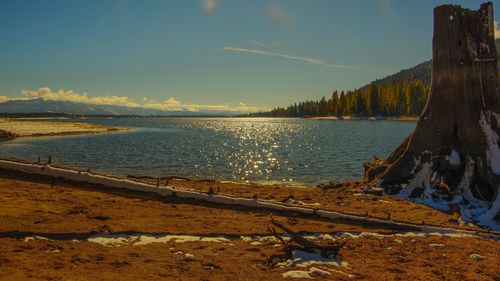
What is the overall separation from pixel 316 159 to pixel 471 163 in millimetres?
24866

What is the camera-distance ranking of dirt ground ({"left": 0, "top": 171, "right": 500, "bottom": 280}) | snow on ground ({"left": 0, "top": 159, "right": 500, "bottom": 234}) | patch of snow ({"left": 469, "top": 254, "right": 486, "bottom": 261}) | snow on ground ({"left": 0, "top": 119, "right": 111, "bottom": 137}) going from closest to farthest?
dirt ground ({"left": 0, "top": 171, "right": 500, "bottom": 280}), snow on ground ({"left": 0, "top": 159, "right": 500, "bottom": 234}), patch of snow ({"left": 469, "top": 254, "right": 486, "bottom": 261}), snow on ground ({"left": 0, "top": 119, "right": 111, "bottom": 137})

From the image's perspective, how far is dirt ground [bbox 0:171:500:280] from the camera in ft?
22.6

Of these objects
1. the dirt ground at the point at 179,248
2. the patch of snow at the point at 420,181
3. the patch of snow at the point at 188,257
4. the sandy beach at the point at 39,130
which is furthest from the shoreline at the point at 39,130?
the patch of snow at the point at 188,257

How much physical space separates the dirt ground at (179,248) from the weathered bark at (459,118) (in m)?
5.63

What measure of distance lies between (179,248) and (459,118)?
13359mm

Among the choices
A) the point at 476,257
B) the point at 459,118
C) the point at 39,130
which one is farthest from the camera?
the point at 39,130

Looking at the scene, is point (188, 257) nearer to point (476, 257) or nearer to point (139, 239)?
point (139, 239)

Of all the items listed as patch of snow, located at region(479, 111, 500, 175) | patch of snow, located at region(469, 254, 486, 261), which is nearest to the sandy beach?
patch of snow, located at region(479, 111, 500, 175)

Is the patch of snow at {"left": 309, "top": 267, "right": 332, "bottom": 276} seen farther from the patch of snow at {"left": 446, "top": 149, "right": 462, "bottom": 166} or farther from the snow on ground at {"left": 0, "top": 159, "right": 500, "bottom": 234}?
the patch of snow at {"left": 446, "top": 149, "right": 462, "bottom": 166}

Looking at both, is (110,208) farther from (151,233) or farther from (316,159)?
(316,159)

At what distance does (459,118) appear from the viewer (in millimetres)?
16641

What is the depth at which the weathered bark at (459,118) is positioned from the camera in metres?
15.9

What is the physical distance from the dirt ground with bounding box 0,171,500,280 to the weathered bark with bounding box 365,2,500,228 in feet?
18.5

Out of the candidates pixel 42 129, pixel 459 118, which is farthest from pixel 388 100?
pixel 459 118
